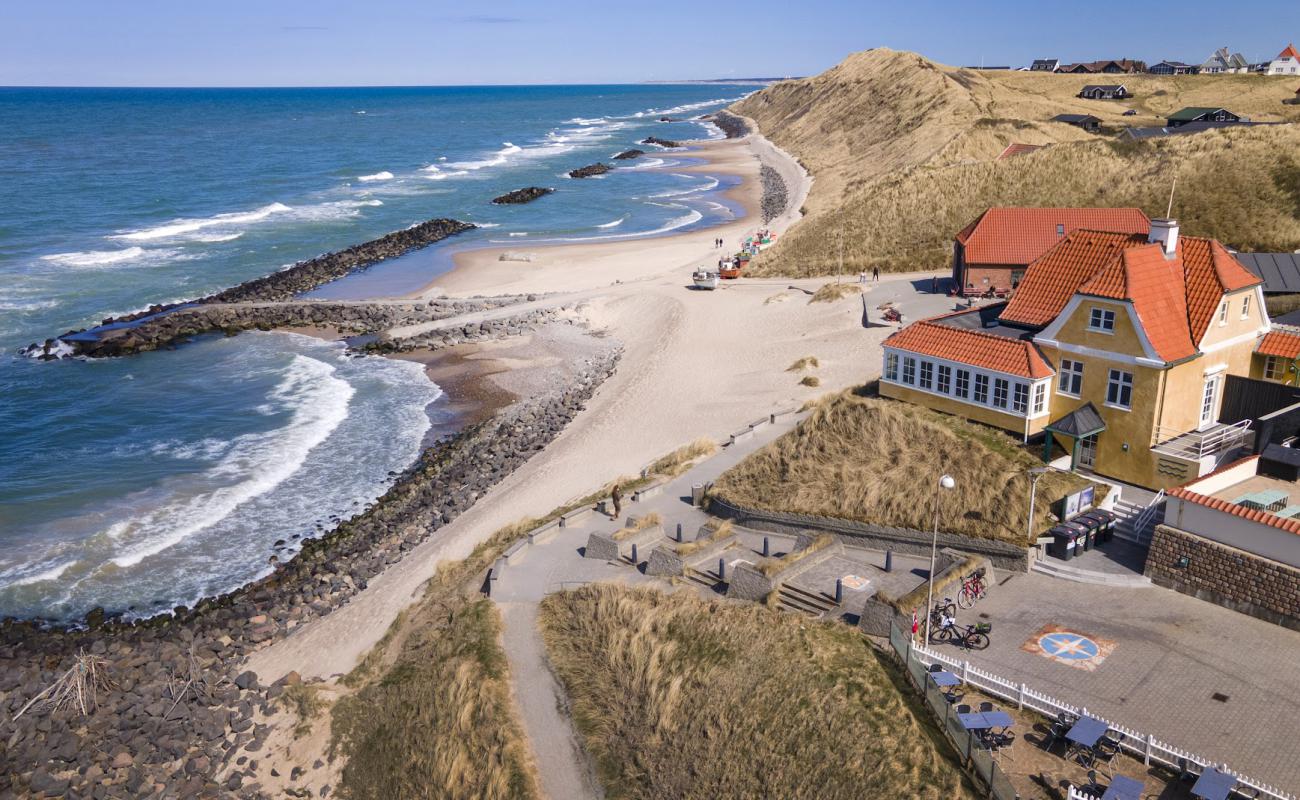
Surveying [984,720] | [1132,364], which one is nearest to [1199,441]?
[1132,364]

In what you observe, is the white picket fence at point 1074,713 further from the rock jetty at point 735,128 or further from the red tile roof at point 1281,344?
the rock jetty at point 735,128

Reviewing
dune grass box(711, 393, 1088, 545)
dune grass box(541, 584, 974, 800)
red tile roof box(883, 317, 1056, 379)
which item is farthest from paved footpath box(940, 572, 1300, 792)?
red tile roof box(883, 317, 1056, 379)

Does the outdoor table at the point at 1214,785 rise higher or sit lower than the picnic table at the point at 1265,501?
lower

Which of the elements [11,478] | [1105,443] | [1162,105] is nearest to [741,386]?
[1105,443]

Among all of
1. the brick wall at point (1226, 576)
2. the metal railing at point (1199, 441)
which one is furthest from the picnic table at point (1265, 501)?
the metal railing at point (1199, 441)

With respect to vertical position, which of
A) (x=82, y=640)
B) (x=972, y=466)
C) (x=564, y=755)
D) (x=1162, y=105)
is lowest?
(x=82, y=640)

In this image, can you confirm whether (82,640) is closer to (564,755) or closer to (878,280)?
(564,755)
